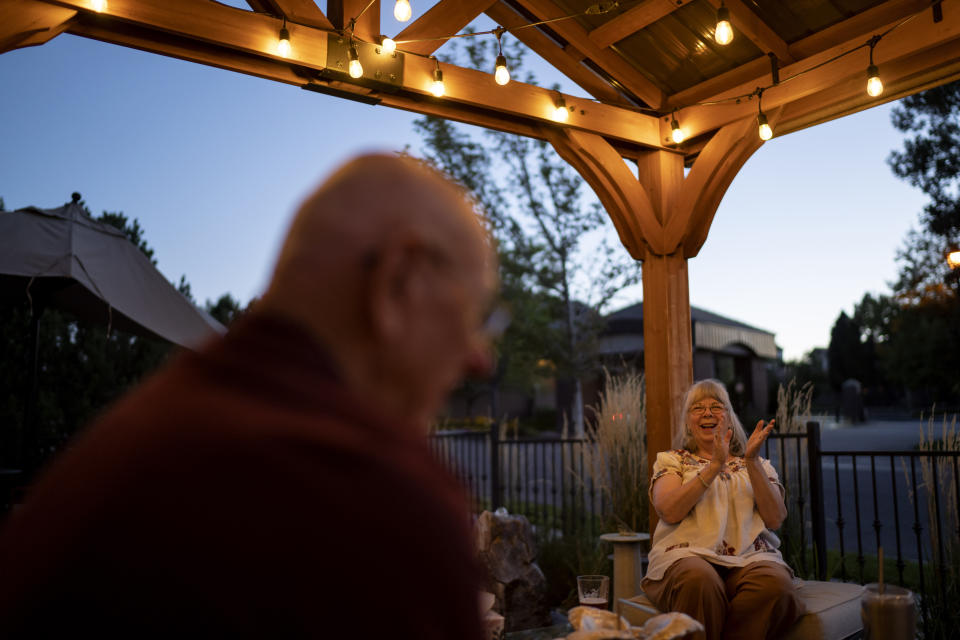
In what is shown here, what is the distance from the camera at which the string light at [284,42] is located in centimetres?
291

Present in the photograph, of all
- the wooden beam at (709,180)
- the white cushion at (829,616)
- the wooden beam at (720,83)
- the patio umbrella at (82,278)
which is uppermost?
the wooden beam at (720,83)

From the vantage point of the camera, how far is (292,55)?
3.00m

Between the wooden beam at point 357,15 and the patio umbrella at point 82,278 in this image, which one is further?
the patio umbrella at point 82,278

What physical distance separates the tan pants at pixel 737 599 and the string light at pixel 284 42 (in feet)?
9.00

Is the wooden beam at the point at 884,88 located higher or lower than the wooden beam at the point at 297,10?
lower

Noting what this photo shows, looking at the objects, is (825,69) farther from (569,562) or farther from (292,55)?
(569,562)

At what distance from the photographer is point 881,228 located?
62.3ft

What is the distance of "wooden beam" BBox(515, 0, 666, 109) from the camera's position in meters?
3.78

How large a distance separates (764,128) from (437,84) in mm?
1732

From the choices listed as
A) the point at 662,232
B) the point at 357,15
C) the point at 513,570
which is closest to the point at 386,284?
the point at 357,15

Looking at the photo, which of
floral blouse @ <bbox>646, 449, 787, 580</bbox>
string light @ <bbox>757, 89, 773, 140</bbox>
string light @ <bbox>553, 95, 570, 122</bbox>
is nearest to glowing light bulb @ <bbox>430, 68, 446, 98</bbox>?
string light @ <bbox>553, 95, 570, 122</bbox>

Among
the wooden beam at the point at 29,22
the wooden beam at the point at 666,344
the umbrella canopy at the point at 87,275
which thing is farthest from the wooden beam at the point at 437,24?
the umbrella canopy at the point at 87,275

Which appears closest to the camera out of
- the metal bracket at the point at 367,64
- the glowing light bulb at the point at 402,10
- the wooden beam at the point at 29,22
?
the wooden beam at the point at 29,22

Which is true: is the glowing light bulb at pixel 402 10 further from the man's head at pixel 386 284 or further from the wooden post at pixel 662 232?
the man's head at pixel 386 284
